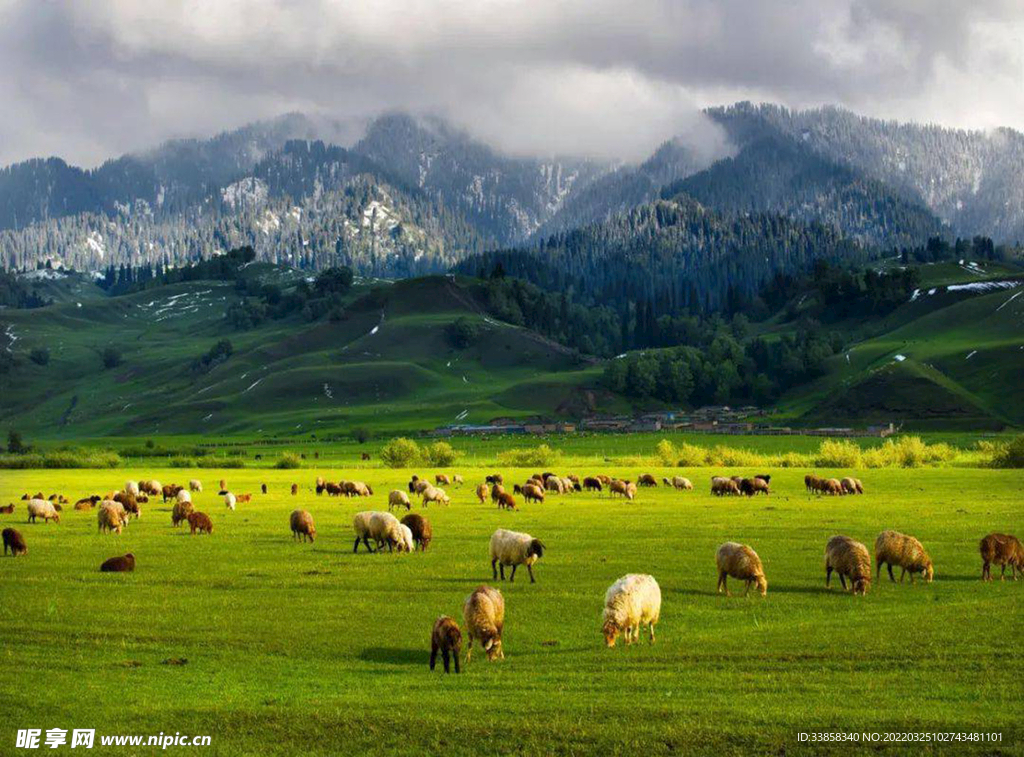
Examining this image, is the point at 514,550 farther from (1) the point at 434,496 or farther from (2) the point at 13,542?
(1) the point at 434,496

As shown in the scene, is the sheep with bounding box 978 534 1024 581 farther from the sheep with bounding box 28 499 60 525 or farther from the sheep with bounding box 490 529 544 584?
the sheep with bounding box 28 499 60 525

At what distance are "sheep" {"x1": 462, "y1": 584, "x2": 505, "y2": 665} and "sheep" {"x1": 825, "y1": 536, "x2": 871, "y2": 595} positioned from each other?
12304 millimetres

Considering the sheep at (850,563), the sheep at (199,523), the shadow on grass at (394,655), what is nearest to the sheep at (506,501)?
the sheep at (199,523)

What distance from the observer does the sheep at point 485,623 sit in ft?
75.8

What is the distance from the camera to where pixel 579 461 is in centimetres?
12350

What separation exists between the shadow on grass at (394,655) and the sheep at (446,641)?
0.87 m

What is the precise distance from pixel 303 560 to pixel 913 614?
21.9m

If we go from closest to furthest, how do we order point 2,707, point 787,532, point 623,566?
point 2,707
point 623,566
point 787,532

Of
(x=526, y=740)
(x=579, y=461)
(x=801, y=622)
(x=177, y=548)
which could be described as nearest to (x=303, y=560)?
(x=177, y=548)

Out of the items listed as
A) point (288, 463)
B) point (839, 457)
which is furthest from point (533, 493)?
point (288, 463)

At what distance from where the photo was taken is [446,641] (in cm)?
2200

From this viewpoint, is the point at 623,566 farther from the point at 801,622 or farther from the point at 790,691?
the point at 790,691

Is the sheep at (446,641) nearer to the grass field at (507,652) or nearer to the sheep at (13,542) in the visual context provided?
the grass field at (507,652)

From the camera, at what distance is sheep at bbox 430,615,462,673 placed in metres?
22.0
